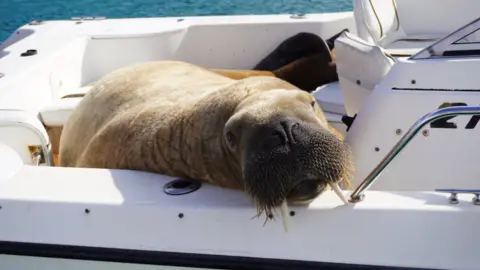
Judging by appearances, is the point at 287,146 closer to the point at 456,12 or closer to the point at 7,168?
the point at 7,168

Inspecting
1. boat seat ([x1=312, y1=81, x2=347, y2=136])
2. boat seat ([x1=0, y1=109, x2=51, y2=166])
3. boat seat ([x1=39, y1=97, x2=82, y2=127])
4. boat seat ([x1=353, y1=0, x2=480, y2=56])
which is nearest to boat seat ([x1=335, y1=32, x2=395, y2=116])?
boat seat ([x1=312, y1=81, x2=347, y2=136])

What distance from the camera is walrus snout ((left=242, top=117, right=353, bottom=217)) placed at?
191cm

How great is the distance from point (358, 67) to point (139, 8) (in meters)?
8.61

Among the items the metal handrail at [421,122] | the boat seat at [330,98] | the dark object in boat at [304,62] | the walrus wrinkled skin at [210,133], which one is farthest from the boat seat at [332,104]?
the metal handrail at [421,122]


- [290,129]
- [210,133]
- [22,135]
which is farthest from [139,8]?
[290,129]

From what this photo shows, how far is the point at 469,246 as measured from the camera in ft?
6.22

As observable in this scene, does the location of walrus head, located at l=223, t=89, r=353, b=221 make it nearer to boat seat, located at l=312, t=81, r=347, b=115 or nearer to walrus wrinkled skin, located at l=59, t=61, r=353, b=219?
walrus wrinkled skin, located at l=59, t=61, r=353, b=219

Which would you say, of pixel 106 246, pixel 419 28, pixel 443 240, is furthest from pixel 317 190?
pixel 419 28

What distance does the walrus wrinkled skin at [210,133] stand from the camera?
76.1 inches

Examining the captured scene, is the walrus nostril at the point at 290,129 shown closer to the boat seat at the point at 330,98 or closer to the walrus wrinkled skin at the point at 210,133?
the walrus wrinkled skin at the point at 210,133

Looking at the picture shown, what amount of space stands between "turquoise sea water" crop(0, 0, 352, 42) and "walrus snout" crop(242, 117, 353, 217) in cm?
806

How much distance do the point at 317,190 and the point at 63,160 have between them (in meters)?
1.61

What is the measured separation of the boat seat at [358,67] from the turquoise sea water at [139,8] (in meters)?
7.20

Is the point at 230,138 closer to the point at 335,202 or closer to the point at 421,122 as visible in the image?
the point at 335,202
